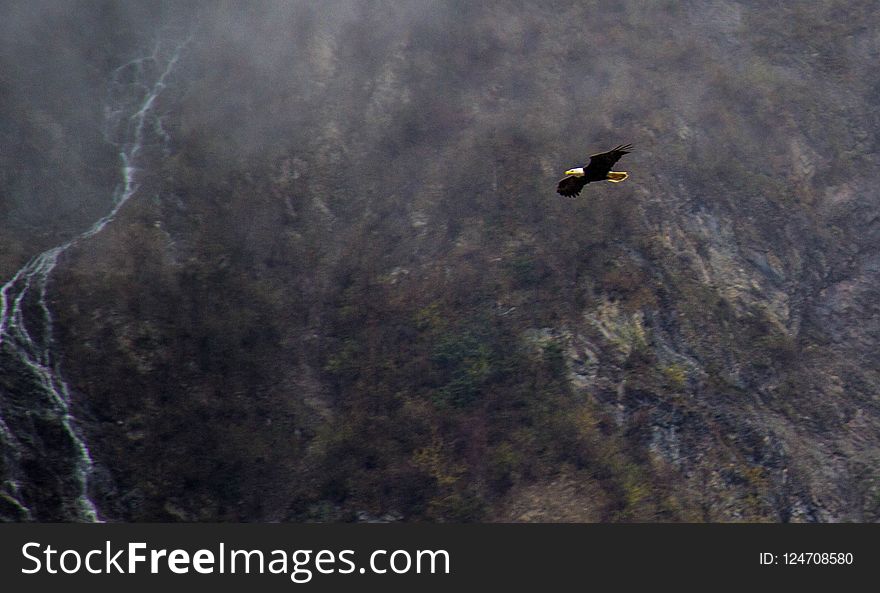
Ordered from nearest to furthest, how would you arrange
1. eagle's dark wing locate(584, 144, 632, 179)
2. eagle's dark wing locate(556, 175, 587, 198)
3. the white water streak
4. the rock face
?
eagle's dark wing locate(584, 144, 632, 179)
eagle's dark wing locate(556, 175, 587, 198)
the white water streak
the rock face

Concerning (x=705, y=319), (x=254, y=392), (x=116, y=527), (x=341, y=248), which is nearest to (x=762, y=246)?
(x=705, y=319)

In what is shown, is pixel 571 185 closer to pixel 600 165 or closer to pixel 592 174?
pixel 592 174

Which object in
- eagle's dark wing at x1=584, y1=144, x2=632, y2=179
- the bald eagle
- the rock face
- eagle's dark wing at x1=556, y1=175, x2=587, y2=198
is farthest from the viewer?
the rock face

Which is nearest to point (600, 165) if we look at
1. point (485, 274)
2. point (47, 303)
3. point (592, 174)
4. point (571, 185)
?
point (592, 174)

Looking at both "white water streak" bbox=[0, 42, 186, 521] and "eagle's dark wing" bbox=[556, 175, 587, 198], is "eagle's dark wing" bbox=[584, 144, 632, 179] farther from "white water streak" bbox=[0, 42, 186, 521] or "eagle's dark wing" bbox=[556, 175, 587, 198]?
"white water streak" bbox=[0, 42, 186, 521]

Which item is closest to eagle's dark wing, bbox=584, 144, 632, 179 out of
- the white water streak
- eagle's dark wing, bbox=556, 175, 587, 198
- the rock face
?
eagle's dark wing, bbox=556, 175, 587, 198

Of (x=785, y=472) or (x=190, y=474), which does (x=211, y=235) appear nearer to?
(x=190, y=474)

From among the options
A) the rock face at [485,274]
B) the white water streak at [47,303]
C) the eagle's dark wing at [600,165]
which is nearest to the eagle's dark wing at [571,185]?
the eagle's dark wing at [600,165]
